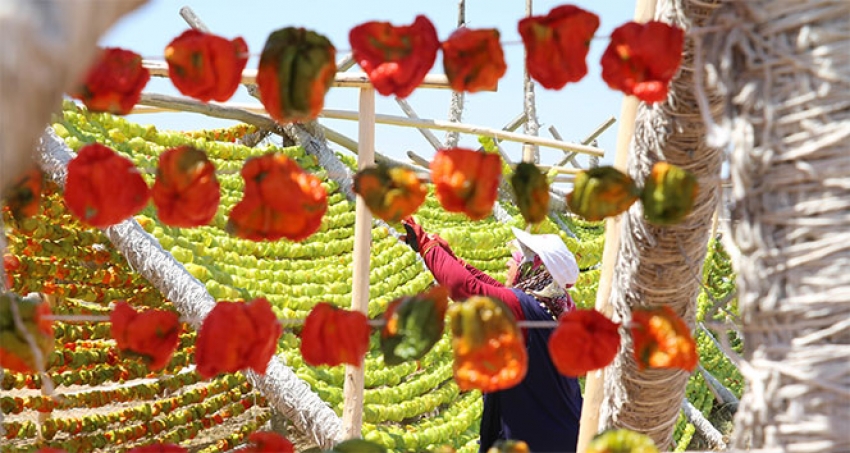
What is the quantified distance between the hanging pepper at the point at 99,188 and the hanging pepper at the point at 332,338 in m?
0.36

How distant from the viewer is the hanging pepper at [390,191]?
1490 mm

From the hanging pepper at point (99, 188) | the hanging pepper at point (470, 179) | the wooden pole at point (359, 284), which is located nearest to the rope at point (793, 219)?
the hanging pepper at point (470, 179)

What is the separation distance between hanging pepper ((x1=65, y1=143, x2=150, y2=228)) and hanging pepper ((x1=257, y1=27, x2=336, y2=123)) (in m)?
0.26

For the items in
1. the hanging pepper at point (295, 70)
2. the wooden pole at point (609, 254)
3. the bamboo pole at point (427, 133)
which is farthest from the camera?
the bamboo pole at point (427, 133)

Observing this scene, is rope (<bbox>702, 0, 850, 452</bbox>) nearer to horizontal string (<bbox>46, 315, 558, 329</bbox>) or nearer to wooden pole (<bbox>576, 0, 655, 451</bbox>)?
horizontal string (<bbox>46, 315, 558, 329</bbox>)

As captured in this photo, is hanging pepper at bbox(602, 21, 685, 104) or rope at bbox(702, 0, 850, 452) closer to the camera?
rope at bbox(702, 0, 850, 452)

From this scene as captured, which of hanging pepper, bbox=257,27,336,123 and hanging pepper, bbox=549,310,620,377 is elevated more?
hanging pepper, bbox=257,27,336,123

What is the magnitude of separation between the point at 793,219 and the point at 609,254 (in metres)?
0.73

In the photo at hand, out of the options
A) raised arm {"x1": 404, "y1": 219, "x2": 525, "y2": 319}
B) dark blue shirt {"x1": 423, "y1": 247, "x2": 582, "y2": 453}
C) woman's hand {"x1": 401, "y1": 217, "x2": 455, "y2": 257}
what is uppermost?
woman's hand {"x1": 401, "y1": 217, "x2": 455, "y2": 257}

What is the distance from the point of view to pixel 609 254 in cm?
183

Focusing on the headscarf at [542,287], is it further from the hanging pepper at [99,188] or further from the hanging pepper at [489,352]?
the hanging pepper at [99,188]

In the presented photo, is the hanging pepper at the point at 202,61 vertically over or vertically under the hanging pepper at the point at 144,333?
over

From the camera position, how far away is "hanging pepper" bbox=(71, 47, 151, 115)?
1.45m

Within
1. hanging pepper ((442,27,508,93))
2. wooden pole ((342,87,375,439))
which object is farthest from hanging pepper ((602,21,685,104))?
wooden pole ((342,87,375,439))
